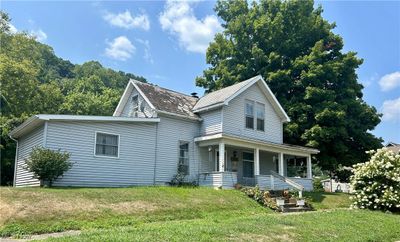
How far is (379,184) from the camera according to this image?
17766 millimetres

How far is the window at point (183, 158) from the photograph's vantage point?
862 inches

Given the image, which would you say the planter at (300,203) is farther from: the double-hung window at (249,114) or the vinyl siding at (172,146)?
the double-hung window at (249,114)

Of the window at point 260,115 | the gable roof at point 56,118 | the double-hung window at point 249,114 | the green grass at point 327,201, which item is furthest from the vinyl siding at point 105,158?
the green grass at point 327,201

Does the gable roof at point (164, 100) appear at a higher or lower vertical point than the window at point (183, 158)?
higher

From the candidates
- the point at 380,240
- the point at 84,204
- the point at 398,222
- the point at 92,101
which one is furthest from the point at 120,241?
the point at 92,101

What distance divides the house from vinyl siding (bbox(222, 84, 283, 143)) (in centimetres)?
6

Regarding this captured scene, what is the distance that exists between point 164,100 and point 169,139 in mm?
2672

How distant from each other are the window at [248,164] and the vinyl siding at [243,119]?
1.55 m

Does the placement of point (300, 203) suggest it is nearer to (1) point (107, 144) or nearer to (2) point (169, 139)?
(2) point (169, 139)

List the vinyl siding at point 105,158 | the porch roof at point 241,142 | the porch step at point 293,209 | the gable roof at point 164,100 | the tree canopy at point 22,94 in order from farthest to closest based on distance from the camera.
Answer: the tree canopy at point 22,94 < the gable roof at point 164,100 < the porch roof at point 241,142 < the vinyl siding at point 105,158 < the porch step at point 293,209

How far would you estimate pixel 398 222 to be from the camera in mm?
14172

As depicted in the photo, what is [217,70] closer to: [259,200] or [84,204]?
[259,200]

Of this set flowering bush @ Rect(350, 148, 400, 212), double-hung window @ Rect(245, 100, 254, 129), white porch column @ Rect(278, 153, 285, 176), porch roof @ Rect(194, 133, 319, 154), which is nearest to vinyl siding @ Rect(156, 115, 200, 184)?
porch roof @ Rect(194, 133, 319, 154)

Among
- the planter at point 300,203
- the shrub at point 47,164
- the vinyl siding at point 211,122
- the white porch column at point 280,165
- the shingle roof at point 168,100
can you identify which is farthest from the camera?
the white porch column at point 280,165
